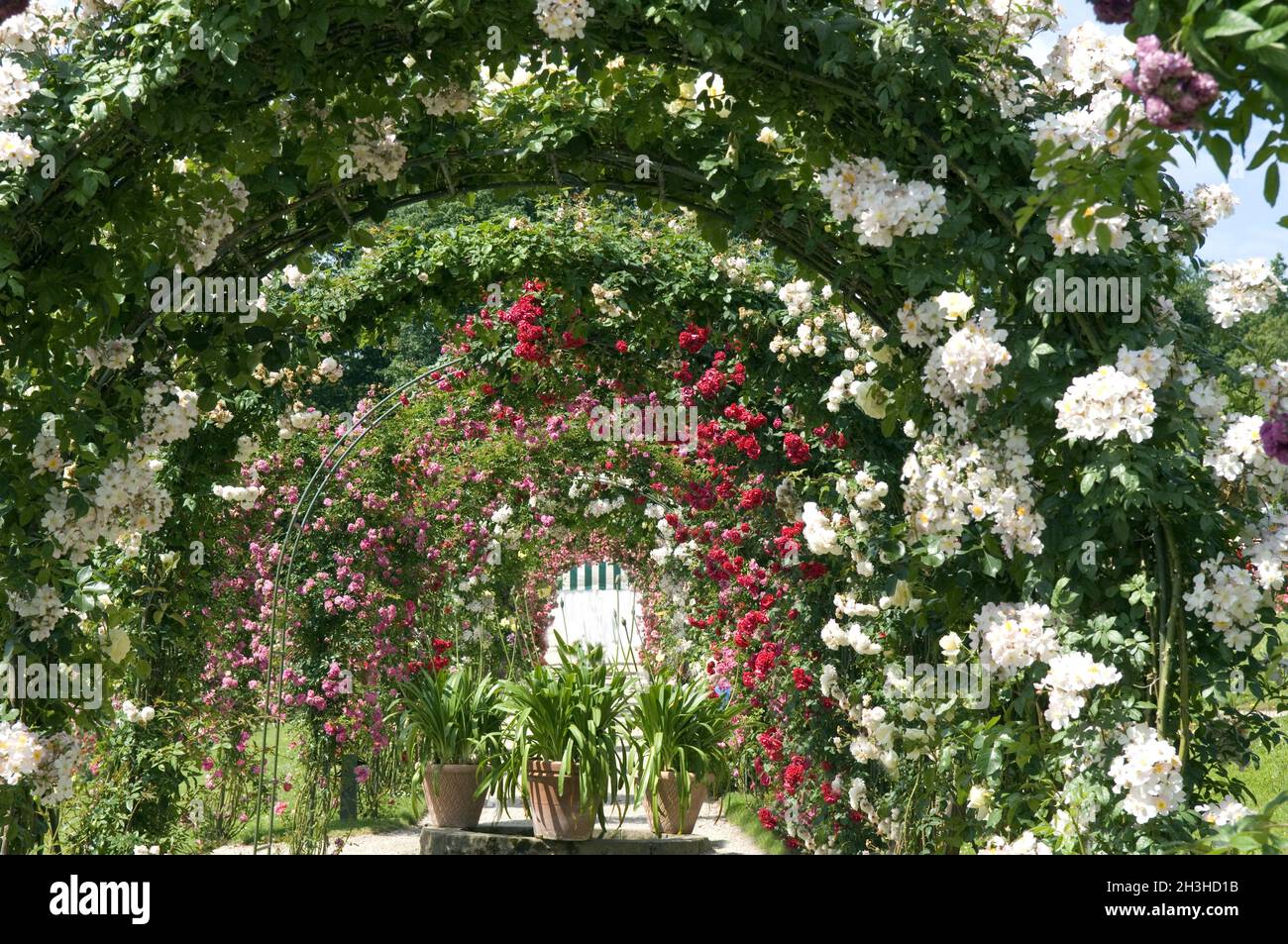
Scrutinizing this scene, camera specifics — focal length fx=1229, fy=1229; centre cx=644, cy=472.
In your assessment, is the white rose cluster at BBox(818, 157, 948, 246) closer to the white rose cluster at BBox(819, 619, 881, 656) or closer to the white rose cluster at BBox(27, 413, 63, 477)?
the white rose cluster at BBox(819, 619, 881, 656)

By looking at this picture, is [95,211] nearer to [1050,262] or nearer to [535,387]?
[1050,262]

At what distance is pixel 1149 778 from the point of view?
243 cm

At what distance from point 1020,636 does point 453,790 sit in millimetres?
4048

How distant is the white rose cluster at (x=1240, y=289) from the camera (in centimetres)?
271

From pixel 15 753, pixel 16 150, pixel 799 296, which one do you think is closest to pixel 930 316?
pixel 799 296

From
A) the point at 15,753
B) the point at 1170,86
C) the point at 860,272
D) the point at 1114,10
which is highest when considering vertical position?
the point at 860,272

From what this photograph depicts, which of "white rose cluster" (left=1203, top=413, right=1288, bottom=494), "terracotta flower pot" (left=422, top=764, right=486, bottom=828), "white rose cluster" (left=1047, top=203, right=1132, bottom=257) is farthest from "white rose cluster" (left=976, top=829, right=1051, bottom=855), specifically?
"terracotta flower pot" (left=422, top=764, right=486, bottom=828)

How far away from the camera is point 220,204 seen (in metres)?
3.26

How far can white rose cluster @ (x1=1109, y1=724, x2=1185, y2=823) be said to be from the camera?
2426 mm

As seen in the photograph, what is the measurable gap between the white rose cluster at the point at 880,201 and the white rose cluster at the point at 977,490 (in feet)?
1.69

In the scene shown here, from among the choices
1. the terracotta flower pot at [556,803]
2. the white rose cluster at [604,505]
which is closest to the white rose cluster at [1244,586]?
the terracotta flower pot at [556,803]

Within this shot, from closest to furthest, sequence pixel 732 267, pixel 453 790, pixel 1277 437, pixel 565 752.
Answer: pixel 1277 437 < pixel 732 267 < pixel 565 752 < pixel 453 790

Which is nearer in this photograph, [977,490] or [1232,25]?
[1232,25]

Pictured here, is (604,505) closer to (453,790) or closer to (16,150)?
(453,790)
